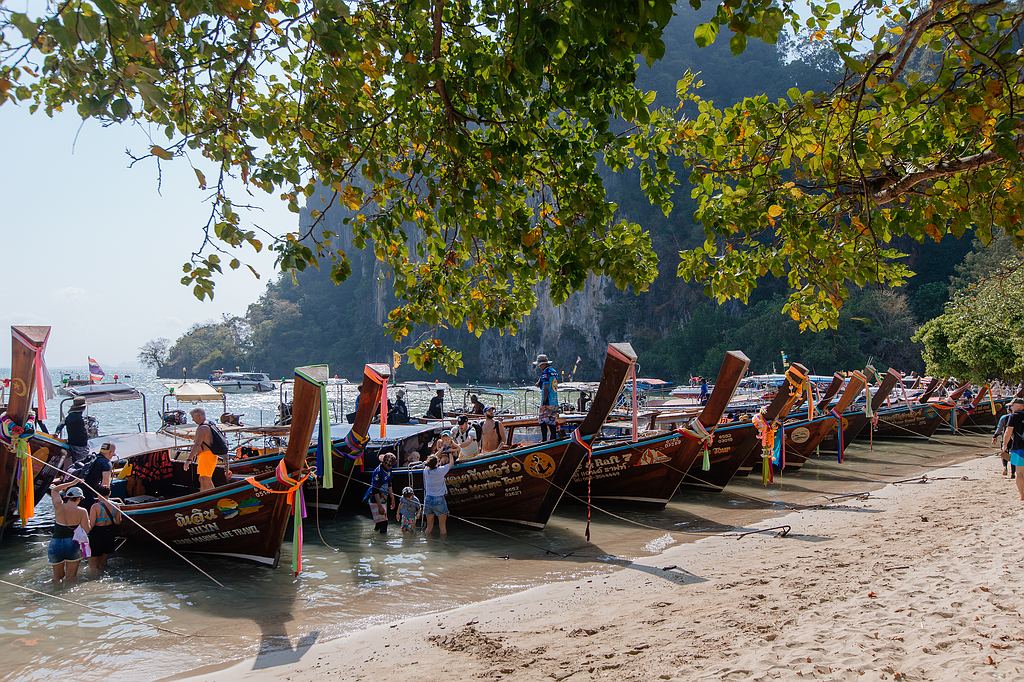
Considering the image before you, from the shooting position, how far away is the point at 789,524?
1074 centimetres

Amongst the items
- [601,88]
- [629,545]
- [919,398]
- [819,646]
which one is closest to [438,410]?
[629,545]

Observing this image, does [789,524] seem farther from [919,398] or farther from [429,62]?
[919,398]

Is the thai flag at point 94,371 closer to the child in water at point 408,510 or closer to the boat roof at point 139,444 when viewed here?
the boat roof at point 139,444

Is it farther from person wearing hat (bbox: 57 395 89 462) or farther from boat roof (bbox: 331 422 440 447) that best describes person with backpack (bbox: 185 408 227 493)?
boat roof (bbox: 331 422 440 447)

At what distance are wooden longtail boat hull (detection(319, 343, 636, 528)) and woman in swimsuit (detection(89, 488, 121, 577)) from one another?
4600 millimetres

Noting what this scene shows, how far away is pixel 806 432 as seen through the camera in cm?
1775

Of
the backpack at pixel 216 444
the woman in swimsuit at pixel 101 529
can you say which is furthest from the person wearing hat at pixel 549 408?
the woman in swimsuit at pixel 101 529

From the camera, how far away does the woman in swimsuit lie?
366 inches

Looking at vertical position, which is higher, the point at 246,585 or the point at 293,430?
the point at 293,430

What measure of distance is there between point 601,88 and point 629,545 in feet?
26.8

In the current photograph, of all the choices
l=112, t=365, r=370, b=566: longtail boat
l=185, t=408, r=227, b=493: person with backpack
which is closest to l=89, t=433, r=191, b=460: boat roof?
l=185, t=408, r=227, b=493: person with backpack

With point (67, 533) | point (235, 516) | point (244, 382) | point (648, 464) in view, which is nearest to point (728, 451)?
point (648, 464)

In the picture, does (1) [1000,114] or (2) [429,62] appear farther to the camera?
(2) [429,62]

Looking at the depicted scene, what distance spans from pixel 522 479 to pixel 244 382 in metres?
74.1
